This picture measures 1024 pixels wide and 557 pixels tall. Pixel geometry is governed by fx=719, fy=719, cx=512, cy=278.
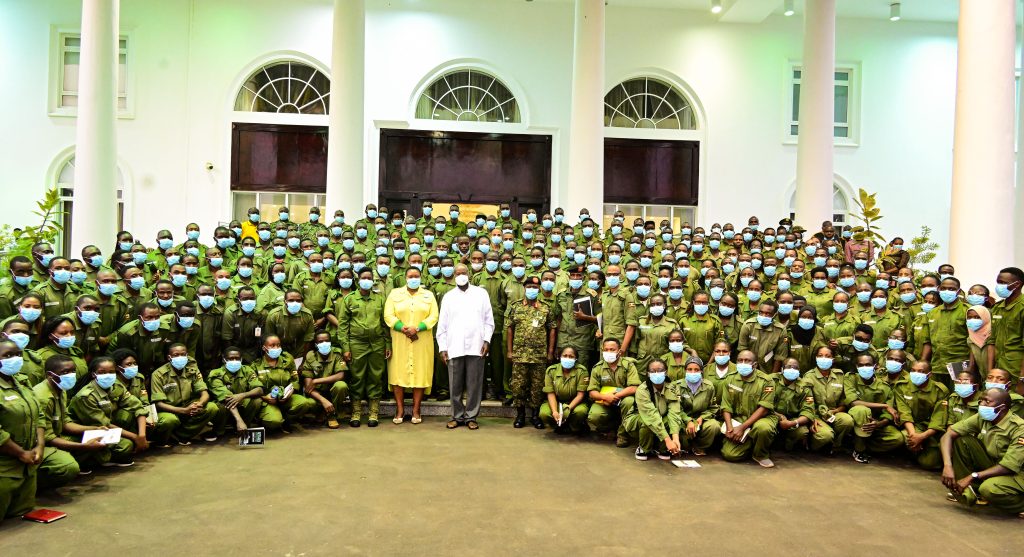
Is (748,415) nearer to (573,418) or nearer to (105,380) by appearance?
(573,418)

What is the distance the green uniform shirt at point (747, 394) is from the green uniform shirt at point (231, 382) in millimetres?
4794

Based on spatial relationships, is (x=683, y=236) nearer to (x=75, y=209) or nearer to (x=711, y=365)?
(x=711, y=365)

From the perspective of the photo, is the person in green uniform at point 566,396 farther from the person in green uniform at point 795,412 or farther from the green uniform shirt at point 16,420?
the green uniform shirt at point 16,420

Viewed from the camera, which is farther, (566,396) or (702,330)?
(702,330)

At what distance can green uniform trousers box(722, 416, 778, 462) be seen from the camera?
6.87 metres

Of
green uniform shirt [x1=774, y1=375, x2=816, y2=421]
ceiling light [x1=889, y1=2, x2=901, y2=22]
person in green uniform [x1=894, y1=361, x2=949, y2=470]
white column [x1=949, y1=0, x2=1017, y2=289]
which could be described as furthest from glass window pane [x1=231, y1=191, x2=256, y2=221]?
ceiling light [x1=889, y1=2, x2=901, y2=22]

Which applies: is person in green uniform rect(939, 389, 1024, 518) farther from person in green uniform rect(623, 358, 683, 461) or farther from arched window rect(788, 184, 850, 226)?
arched window rect(788, 184, 850, 226)

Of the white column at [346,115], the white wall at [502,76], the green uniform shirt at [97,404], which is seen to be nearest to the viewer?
the green uniform shirt at [97,404]

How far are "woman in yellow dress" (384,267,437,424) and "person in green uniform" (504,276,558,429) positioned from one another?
3.17 ft

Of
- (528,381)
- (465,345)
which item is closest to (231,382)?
(465,345)

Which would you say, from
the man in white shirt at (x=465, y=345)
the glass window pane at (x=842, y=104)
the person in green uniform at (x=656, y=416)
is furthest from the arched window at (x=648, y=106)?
the person in green uniform at (x=656, y=416)

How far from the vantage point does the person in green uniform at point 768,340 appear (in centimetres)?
798

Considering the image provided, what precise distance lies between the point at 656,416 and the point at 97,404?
497 cm

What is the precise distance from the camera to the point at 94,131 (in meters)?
12.2
